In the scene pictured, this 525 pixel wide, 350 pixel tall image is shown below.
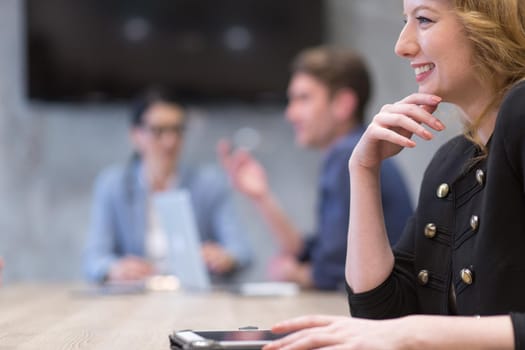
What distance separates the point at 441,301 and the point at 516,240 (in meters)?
0.24

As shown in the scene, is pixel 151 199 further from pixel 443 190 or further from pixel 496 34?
pixel 496 34

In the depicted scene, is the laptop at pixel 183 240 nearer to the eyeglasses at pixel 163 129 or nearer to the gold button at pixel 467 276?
the eyeglasses at pixel 163 129

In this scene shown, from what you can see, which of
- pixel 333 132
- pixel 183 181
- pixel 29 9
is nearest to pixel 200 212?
pixel 183 181

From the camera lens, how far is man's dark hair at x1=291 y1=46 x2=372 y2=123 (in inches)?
125

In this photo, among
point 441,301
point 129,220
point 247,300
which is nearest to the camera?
point 441,301

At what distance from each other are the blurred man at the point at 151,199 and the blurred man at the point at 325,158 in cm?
31

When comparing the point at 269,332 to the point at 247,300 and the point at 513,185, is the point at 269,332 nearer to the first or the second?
the point at 513,185

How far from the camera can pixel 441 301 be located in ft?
4.64

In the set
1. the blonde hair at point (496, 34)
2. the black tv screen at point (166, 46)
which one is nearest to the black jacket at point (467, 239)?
the blonde hair at point (496, 34)

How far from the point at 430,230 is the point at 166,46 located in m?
3.34

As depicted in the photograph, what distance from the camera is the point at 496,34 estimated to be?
130cm

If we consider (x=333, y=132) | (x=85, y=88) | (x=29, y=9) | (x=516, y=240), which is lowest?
(x=516, y=240)

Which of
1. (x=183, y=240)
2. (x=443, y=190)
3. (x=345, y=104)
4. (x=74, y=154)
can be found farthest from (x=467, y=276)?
(x=74, y=154)

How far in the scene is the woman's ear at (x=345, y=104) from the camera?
3.17 m
